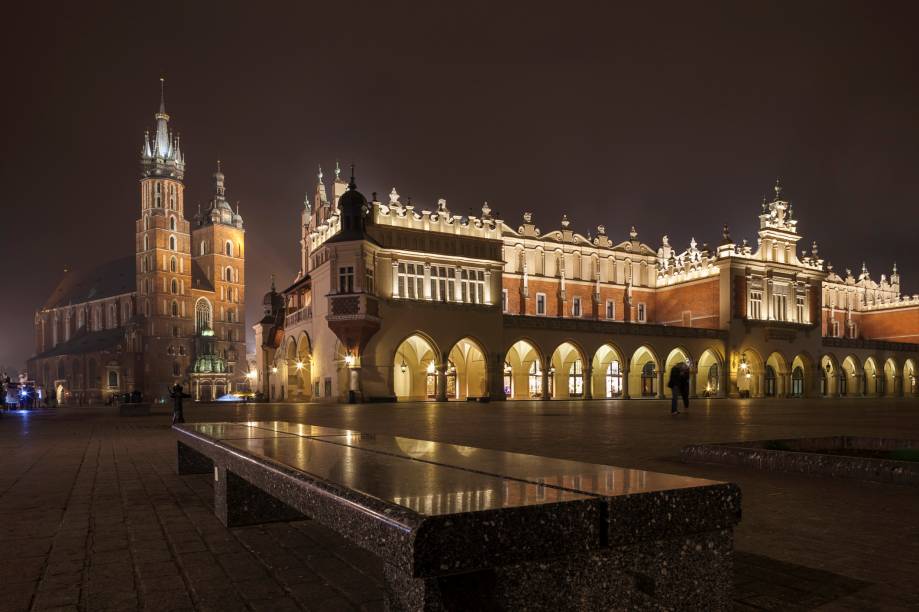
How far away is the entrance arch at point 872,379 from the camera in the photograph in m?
59.7

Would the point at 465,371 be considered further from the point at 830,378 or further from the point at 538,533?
the point at 538,533

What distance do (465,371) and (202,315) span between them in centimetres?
6646

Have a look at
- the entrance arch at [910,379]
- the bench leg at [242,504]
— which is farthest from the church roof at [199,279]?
the bench leg at [242,504]

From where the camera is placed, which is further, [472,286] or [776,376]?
[776,376]

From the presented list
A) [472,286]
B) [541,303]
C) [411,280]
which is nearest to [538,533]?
[411,280]

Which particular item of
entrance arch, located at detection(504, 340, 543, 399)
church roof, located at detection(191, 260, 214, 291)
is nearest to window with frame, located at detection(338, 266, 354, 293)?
entrance arch, located at detection(504, 340, 543, 399)

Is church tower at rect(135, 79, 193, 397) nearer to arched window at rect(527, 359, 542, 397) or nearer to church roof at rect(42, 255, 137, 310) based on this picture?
church roof at rect(42, 255, 137, 310)

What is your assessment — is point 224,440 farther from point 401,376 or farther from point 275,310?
point 275,310

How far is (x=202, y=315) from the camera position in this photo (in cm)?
9956

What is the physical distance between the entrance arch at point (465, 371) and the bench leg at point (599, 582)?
40.4 metres

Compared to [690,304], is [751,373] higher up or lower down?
lower down

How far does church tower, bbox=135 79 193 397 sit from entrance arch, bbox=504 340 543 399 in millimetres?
59374

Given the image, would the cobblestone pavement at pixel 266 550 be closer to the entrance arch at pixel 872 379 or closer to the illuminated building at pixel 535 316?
the illuminated building at pixel 535 316

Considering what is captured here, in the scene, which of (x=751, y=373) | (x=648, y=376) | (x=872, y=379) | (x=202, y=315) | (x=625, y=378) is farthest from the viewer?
(x=202, y=315)
